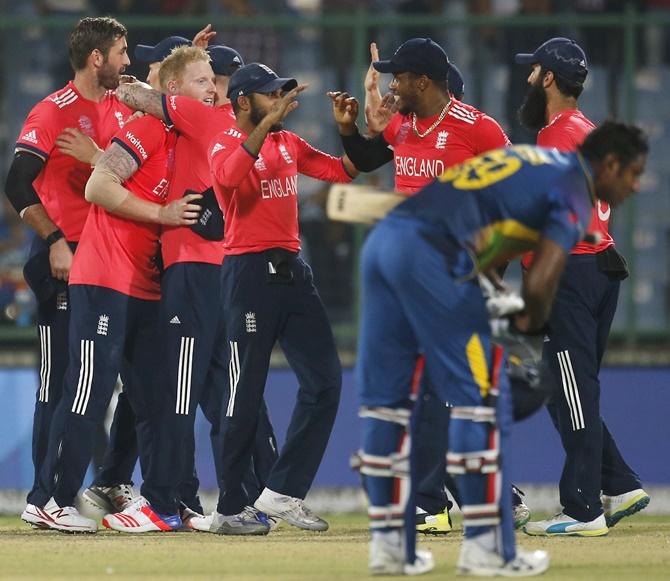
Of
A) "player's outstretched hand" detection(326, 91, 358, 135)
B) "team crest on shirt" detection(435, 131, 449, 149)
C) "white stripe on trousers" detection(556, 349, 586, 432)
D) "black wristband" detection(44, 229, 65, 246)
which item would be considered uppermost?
"player's outstretched hand" detection(326, 91, 358, 135)

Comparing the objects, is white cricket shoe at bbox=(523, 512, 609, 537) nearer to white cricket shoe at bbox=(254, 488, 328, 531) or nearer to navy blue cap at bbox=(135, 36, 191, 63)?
white cricket shoe at bbox=(254, 488, 328, 531)

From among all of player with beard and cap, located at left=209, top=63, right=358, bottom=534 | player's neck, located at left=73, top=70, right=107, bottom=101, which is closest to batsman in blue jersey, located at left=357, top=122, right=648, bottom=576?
player with beard and cap, located at left=209, top=63, right=358, bottom=534

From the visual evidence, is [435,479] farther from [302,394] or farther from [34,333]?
[34,333]

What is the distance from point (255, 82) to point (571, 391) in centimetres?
203

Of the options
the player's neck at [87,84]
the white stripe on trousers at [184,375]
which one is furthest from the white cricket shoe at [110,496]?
the player's neck at [87,84]

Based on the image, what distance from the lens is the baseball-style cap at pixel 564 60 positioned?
7.98 meters

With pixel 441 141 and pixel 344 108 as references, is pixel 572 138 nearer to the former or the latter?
pixel 441 141

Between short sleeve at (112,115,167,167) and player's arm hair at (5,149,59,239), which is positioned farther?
player's arm hair at (5,149,59,239)

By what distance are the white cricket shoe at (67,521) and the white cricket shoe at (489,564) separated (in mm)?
2409

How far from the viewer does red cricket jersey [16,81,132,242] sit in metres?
8.17

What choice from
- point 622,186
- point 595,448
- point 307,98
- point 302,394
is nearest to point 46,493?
point 302,394

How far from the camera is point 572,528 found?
304 inches

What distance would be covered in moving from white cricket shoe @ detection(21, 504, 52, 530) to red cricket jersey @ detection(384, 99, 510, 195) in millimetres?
2258

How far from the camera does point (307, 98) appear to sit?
37.0 ft
